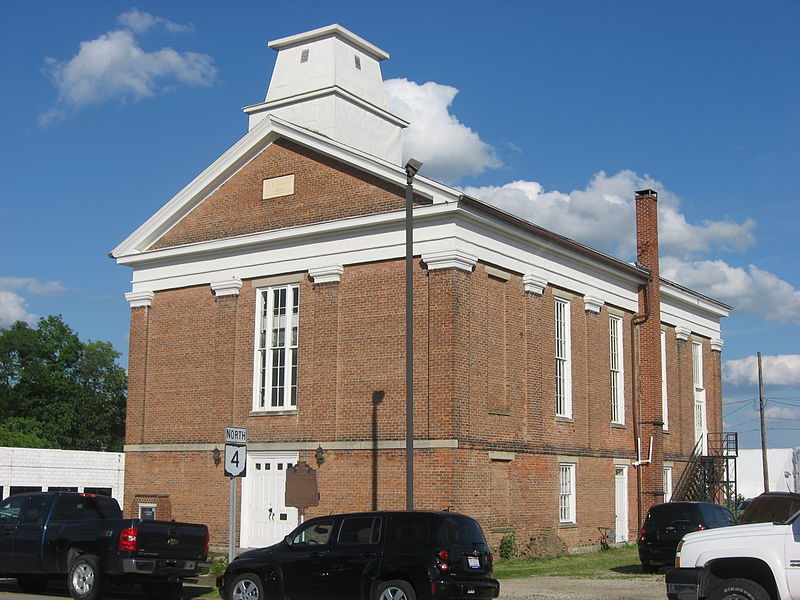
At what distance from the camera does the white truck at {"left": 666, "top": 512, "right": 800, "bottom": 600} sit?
1247 cm

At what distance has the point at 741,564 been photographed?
12945 millimetres

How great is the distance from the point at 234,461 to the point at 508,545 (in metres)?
9.99

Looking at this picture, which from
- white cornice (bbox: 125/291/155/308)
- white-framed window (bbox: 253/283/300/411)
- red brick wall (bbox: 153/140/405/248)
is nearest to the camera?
red brick wall (bbox: 153/140/405/248)

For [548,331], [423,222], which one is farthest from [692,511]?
[423,222]

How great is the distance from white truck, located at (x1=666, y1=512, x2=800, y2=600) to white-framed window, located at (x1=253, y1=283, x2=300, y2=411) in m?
15.8

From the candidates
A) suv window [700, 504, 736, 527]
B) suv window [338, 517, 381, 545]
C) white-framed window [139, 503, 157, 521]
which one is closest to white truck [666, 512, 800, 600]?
suv window [338, 517, 381, 545]

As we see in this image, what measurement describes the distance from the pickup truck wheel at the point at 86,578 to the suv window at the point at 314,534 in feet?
12.7

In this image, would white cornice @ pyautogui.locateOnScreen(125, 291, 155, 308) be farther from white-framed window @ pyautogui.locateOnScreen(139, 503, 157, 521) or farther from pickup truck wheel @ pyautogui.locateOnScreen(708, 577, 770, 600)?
pickup truck wheel @ pyautogui.locateOnScreen(708, 577, 770, 600)

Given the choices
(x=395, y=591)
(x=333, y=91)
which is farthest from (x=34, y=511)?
(x=333, y=91)

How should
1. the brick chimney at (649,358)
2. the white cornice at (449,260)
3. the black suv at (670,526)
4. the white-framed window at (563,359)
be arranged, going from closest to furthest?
1. the black suv at (670,526)
2. the white cornice at (449,260)
3. the white-framed window at (563,359)
4. the brick chimney at (649,358)

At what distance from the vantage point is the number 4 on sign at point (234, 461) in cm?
1778

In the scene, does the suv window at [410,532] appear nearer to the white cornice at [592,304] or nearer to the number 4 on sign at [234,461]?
the number 4 on sign at [234,461]

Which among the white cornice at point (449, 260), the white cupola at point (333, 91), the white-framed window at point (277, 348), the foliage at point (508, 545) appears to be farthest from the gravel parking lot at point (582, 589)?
the white cupola at point (333, 91)

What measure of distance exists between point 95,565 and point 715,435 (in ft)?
94.7
